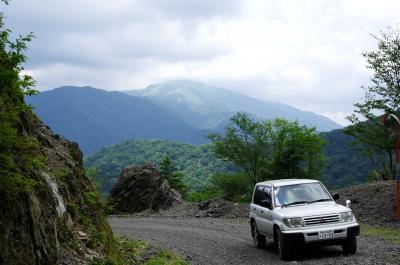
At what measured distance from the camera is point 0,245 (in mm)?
6562

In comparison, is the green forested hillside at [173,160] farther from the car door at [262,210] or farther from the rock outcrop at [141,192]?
the car door at [262,210]

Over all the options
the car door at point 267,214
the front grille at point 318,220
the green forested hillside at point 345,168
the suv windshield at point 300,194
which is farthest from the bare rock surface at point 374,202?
the green forested hillside at point 345,168

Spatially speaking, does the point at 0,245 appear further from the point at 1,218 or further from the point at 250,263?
the point at 250,263

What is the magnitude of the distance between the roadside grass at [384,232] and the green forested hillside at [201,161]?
90.4 ft

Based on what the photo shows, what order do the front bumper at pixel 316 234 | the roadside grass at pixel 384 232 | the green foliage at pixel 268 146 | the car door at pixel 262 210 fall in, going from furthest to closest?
the green foliage at pixel 268 146 < the roadside grass at pixel 384 232 < the car door at pixel 262 210 < the front bumper at pixel 316 234

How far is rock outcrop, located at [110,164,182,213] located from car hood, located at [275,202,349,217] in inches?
833

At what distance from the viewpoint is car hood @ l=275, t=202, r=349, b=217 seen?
12.5 m

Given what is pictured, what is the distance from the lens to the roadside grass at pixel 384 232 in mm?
16745

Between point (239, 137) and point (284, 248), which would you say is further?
point (239, 137)

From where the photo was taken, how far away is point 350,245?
496 inches

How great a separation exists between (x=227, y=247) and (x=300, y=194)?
3.52 m

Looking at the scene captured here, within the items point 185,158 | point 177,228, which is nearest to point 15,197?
point 177,228

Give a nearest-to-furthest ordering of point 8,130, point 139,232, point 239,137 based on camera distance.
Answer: point 8,130 → point 139,232 → point 239,137

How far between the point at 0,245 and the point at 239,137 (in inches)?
1896
